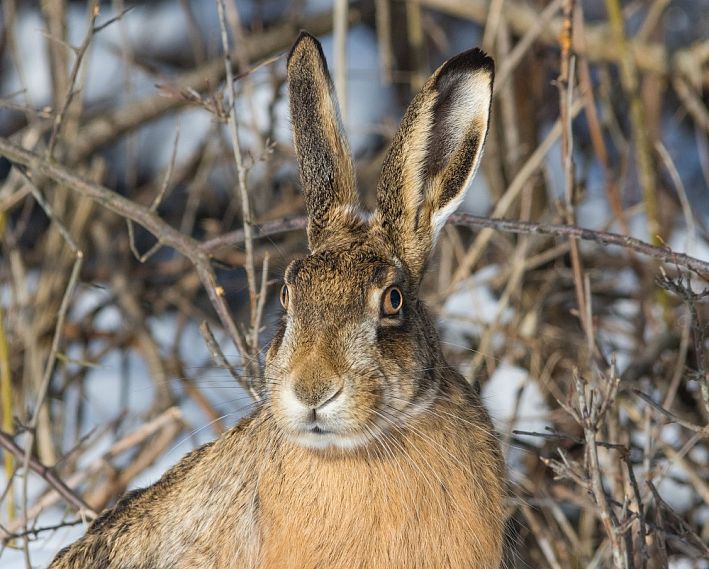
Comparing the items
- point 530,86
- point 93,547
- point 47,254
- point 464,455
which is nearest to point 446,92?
point 464,455

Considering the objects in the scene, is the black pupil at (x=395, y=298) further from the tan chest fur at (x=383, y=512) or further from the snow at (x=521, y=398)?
the snow at (x=521, y=398)

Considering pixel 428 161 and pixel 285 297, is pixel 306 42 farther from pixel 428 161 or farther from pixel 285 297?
pixel 285 297

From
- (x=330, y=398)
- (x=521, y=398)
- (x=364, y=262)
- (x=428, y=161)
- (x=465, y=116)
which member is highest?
(x=465, y=116)

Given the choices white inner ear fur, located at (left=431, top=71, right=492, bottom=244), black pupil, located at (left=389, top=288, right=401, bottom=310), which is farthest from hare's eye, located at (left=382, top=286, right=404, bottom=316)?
white inner ear fur, located at (left=431, top=71, right=492, bottom=244)

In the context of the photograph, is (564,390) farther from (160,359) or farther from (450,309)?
(160,359)

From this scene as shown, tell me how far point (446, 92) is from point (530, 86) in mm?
2698

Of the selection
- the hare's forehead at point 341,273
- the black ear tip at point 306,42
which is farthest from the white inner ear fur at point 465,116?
the black ear tip at point 306,42

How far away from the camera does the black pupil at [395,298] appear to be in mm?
2947

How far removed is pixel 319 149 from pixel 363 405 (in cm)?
88

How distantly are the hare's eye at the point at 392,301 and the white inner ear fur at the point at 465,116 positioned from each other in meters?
0.31

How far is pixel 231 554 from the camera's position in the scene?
3.16m

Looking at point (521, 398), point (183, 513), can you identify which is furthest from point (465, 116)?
point (521, 398)

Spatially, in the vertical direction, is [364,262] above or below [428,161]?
below

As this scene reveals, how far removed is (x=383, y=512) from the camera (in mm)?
2994
